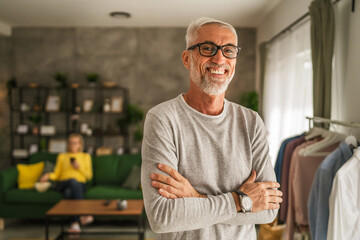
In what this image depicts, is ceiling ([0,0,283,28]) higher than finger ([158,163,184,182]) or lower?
higher

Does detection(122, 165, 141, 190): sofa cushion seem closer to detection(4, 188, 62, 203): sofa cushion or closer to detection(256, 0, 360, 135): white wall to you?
detection(4, 188, 62, 203): sofa cushion

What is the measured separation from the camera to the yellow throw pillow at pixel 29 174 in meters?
4.22

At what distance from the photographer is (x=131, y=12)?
482 cm

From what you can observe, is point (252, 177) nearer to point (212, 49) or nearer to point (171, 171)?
point (171, 171)

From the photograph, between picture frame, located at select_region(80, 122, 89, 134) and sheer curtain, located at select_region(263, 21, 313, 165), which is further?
picture frame, located at select_region(80, 122, 89, 134)

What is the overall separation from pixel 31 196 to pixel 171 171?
351cm

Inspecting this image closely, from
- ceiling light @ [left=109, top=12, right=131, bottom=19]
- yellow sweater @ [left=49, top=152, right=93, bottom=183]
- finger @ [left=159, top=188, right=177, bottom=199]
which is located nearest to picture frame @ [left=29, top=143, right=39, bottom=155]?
yellow sweater @ [left=49, top=152, right=93, bottom=183]

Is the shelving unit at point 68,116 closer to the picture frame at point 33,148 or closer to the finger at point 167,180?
the picture frame at point 33,148

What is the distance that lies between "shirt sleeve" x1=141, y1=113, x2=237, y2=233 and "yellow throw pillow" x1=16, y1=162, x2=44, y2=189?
3678mm

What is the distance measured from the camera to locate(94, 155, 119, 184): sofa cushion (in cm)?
450

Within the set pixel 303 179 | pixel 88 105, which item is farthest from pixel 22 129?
Result: pixel 303 179

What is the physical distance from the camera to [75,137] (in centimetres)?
420

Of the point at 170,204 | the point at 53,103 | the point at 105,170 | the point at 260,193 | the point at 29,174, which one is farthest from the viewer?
the point at 53,103

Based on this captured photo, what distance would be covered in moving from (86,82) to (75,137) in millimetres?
1942
